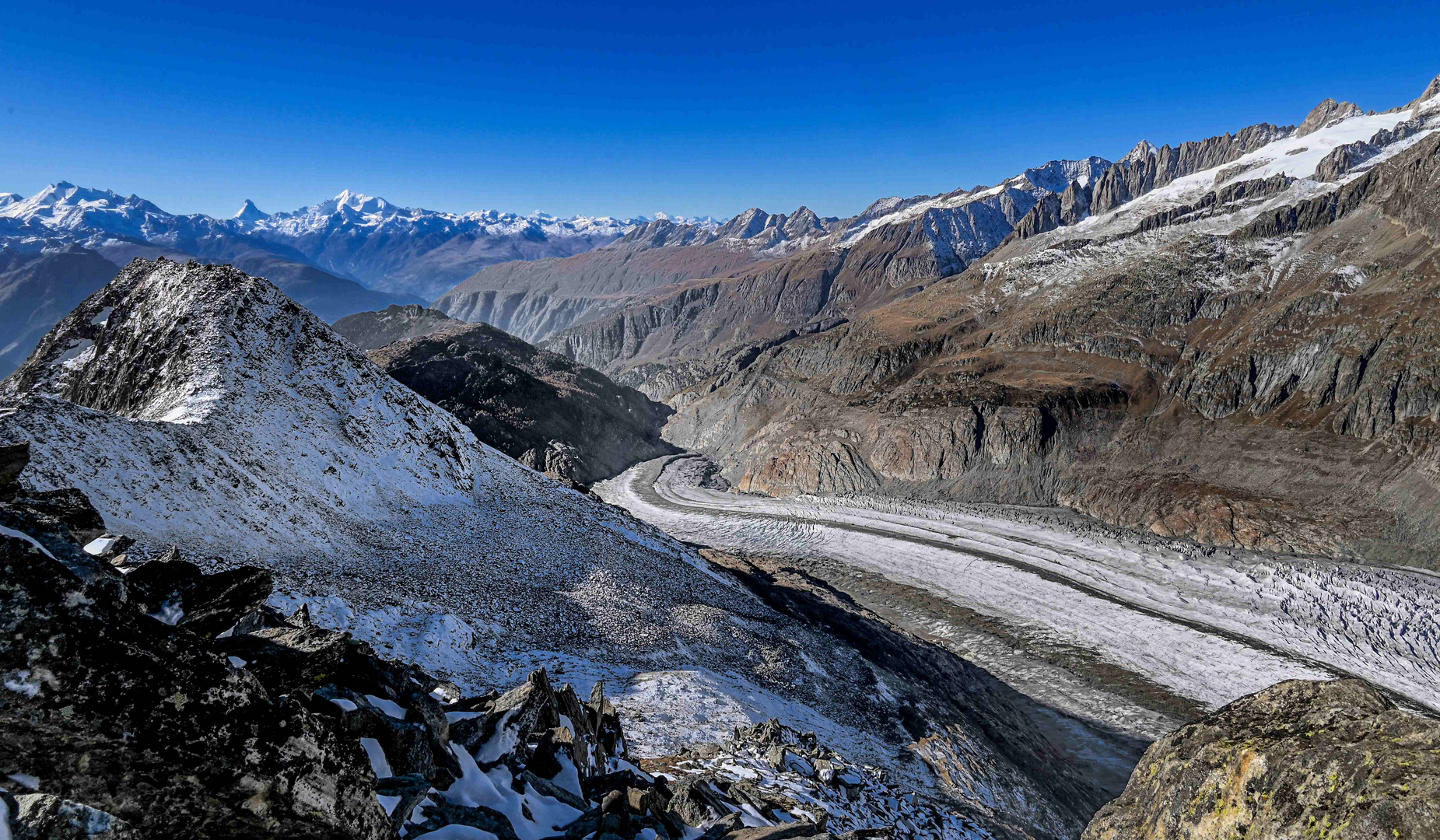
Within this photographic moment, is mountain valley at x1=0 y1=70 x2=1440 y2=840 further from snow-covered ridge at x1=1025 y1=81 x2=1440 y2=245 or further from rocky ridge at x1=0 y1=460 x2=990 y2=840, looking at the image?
snow-covered ridge at x1=1025 y1=81 x2=1440 y2=245

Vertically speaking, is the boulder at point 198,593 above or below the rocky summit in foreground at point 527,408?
above

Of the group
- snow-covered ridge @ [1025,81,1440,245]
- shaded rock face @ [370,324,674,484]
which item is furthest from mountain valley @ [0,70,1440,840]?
snow-covered ridge @ [1025,81,1440,245]

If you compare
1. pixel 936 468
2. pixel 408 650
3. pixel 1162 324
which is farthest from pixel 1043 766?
pixel 1162 324

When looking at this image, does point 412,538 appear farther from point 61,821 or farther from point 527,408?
point 527,408

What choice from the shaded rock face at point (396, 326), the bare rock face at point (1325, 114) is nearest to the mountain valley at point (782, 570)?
the shaded rock face at point (396, 326)

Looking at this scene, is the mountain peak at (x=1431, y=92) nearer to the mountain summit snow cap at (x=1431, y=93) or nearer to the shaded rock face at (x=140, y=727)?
the mountain summit snow cap at (x=1431, y=93)

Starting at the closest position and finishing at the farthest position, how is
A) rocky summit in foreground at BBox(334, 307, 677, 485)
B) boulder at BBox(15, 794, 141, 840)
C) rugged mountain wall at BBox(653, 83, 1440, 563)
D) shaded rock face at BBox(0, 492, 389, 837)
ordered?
1. boulder at BBox(15, 794, 141, 840)
2. shaded rock face at BBox(0, 492, 389, 837)
3. rugged mountain wall at BBox(653, 83, 1440, 563)
4. rocky summit in foreground at BBox(334, 307, 677, 485)
